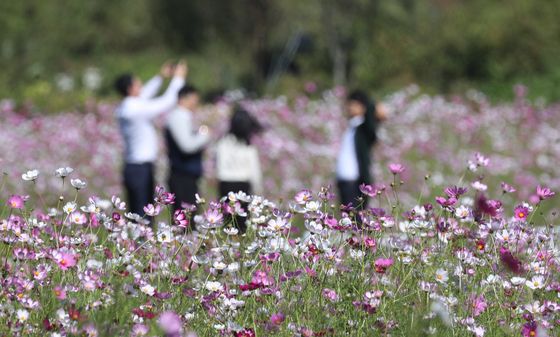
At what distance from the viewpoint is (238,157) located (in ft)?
27.8

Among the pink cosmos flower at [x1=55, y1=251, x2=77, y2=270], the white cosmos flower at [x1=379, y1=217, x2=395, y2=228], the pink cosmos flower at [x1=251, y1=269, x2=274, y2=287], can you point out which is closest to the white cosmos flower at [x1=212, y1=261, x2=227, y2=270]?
the pink cosmos flower at [x1=251, y1=269, x2=274, y2=287]

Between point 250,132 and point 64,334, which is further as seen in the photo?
point 250,132

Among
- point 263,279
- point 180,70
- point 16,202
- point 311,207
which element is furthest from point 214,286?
point 180,70

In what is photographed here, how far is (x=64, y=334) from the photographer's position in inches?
129

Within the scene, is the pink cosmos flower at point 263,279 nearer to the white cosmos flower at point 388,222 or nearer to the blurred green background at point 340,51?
the white cosmos flower at point 388,222

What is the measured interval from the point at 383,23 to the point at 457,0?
17417mm

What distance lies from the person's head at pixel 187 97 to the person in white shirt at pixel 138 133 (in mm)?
70

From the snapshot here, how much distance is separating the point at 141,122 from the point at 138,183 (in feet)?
1.82

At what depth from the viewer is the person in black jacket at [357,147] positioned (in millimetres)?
8430

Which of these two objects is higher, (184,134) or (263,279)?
(263,279)

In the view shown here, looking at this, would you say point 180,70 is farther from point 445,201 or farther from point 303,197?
point 445,201

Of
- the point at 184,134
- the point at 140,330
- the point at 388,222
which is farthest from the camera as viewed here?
the point at 184,134

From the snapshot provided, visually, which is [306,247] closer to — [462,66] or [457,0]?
[462,66]

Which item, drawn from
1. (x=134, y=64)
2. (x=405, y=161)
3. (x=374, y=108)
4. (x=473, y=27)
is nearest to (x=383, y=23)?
(x=473, y=27)
